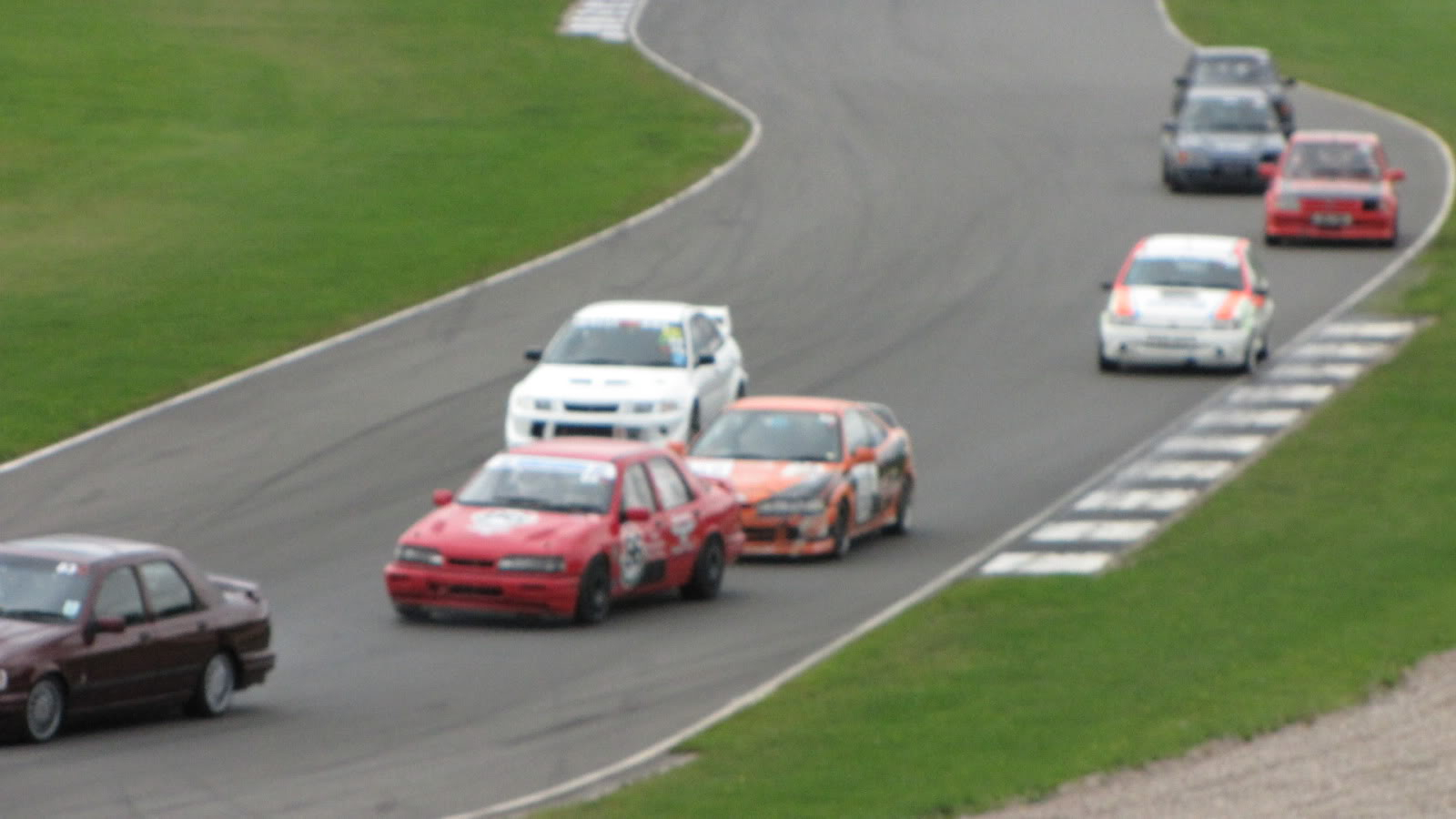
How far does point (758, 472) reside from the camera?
24.9m

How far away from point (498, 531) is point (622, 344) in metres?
8.61

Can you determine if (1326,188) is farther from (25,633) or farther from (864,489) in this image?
(25,633)

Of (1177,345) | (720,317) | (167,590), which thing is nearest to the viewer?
(167,590)

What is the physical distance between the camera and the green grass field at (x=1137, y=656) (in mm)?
15258

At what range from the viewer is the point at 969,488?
28.3 m

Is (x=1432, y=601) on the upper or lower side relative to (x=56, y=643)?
lower

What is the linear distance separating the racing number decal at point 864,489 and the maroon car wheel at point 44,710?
10.3 metres

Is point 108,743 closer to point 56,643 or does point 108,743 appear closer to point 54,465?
point 56,643

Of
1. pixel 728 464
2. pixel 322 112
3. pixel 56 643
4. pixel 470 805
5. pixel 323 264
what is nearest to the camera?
pixel 470 805

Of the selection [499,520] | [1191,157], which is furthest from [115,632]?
[1191,157]

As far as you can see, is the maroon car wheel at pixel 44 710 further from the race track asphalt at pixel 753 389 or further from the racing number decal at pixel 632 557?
the racing number decal at pixel 632 557

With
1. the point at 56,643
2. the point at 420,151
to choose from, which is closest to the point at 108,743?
the point at 56,643

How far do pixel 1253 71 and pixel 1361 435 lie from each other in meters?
25.9

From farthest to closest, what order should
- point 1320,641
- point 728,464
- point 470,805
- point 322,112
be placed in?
point 322,112
point 728,464
point 1320,641
point 470,805
